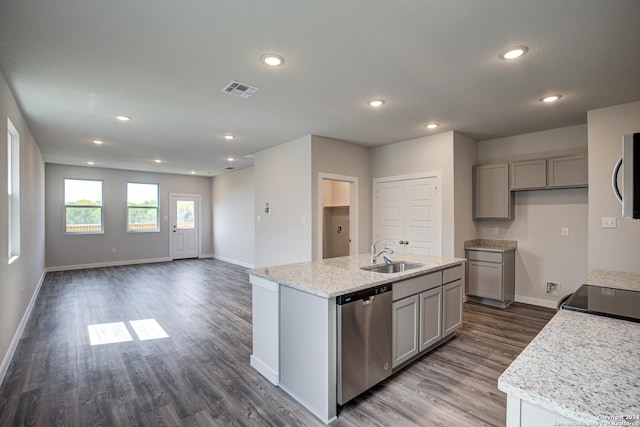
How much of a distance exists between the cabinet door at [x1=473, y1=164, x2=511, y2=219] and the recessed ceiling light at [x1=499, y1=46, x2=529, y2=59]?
8.67 feet

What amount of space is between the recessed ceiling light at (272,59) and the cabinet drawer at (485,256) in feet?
13.0

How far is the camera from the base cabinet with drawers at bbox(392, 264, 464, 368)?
2555mm

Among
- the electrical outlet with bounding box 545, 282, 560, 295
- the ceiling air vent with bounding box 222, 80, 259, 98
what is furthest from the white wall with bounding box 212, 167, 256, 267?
the electrical outlet with bounding box 545, 282, 560, 295

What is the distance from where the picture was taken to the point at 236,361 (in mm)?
2875

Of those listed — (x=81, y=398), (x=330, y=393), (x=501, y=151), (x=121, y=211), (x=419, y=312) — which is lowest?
(x=81, y=398)

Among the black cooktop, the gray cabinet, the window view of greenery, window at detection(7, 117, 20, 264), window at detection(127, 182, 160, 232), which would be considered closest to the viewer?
the black cooktop

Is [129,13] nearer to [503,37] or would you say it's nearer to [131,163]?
[503,37]

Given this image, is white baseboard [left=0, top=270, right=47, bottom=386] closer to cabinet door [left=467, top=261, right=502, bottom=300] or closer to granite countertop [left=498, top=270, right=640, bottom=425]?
→ granite countertop [left=498, top=270, right=640, bottom=425]

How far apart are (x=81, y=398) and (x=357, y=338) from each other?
215 centimetres

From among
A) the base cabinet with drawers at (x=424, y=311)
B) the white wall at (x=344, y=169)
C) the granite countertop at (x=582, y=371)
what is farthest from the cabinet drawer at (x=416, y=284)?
the white wall at (x=344, y=169)

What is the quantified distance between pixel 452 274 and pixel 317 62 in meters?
2.47

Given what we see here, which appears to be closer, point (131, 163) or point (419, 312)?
point (419, 312)

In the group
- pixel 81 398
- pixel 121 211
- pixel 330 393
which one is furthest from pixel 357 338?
pixel 121 211

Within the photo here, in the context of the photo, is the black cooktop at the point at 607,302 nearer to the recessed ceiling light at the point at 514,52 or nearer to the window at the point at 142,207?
the recessed ceiling light at the point at 514,52
